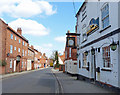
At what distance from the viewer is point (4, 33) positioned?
25.2 metres

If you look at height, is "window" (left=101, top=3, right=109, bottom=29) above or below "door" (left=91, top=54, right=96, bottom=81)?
above

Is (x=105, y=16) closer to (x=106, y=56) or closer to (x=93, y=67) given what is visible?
(x=106, y=56)

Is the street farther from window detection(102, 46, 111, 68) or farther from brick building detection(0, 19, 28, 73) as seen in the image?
brick building detection(0, 19, 28, 73)

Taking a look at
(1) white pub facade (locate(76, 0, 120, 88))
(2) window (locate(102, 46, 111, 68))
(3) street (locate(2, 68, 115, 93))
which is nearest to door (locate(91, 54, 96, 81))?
(1) white pub facade (locate(76, 0, 120, 88))

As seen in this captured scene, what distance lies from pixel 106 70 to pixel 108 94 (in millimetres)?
1917

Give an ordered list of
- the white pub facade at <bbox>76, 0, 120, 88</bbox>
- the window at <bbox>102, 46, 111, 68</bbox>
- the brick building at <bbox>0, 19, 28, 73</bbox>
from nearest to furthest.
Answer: the white pub facade at <bbox>76, 0, 120, 88</bbox>, the window at <bbox>102, 46, 111, 68</bbox>, the brick building at <bbox>0, 19, 28, 73</bbox>

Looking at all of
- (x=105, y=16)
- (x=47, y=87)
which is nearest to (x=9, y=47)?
(x=47, y=87)

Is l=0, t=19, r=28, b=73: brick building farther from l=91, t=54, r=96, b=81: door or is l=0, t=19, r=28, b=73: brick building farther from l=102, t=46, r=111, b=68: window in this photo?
l=102, t=46, r=111, b=68: window

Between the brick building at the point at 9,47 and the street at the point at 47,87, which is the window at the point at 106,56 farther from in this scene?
the brick building at the point at 9,47

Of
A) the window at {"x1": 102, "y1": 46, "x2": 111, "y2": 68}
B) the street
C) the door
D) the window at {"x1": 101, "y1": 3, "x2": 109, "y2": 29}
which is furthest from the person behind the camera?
the door

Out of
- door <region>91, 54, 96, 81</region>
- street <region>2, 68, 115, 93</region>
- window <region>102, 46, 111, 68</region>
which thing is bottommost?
street <region>2, 68, 115, 93</region>

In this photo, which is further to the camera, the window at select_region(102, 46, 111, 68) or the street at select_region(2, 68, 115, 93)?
the window at select_region(102, 46, 111, 68)

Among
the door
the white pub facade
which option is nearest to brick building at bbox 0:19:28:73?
the white pub facade

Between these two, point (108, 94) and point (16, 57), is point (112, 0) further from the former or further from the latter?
point (16, 57)
